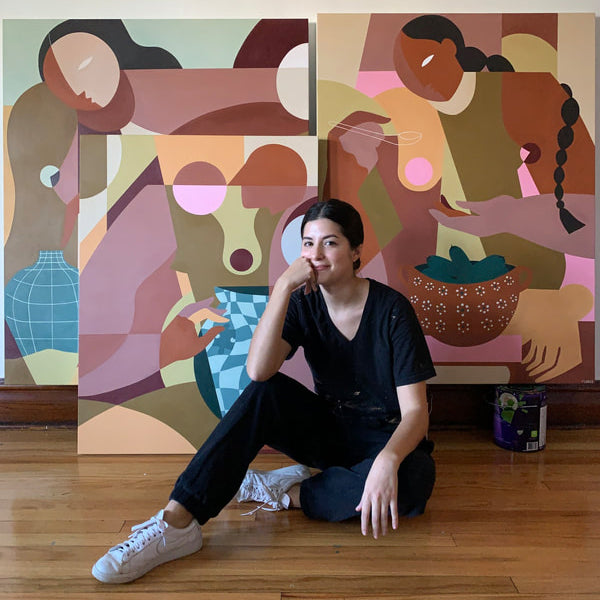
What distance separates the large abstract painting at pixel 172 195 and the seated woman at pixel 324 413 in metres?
0.51

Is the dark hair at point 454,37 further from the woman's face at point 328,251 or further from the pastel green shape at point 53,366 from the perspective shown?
the pastel green shape at point 53,366

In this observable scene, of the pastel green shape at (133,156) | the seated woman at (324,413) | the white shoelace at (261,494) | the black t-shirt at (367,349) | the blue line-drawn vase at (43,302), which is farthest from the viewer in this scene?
the blue line-drawn vase at (43,302)

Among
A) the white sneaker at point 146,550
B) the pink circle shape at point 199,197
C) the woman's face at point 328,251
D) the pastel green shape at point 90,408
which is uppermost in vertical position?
the pink circle shape at point 199,197

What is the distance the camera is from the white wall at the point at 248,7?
2.28 meters

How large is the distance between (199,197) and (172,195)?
11 cm

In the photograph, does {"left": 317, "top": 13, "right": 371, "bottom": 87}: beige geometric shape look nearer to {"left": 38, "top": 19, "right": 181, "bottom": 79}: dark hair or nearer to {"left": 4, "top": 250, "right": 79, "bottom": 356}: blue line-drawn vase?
{"left": 38, "top": 19, "right": 181, "bottom": 79}: dark hair

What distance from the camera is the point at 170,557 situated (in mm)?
Answer: 1430

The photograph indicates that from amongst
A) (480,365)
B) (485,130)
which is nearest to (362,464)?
(480,365)

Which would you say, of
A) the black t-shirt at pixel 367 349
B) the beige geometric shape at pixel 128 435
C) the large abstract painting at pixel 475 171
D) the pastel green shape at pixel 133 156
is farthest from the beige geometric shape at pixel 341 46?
the beige geometric shape at pixel 128 435

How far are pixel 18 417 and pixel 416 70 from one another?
7.32 ft

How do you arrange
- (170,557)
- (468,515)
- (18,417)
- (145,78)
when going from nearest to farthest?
(170,557) → (468,515) → (145,78) → (18,417)

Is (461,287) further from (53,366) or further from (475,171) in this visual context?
(53,366)

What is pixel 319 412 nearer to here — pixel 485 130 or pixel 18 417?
pixel 485 130

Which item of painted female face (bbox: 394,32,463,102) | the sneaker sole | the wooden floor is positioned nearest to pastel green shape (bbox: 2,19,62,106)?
painted female face (bbox: 394,32,463,102)
